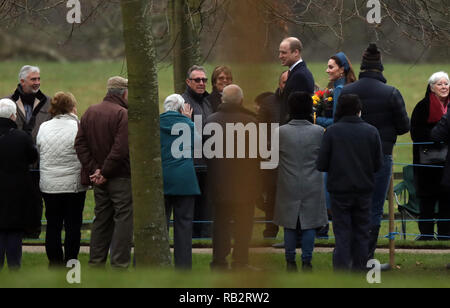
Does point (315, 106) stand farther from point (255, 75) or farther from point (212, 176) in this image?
point (255, 75)

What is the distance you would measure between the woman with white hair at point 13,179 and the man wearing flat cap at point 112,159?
0.60m

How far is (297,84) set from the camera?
32.8 ft

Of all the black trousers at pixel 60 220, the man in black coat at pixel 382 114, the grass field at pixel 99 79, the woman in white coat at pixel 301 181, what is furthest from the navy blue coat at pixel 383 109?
the grass field at pixel 99 79

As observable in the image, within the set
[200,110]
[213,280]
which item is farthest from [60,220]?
[213,280]

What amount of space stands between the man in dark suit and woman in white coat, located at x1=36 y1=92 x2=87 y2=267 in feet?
7.39

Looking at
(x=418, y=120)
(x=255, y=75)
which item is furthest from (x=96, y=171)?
(x=255, y=75)

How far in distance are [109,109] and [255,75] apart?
654 cm

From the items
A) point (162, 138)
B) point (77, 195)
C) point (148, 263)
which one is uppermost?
point (162, 138)

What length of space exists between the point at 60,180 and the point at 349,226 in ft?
9.69

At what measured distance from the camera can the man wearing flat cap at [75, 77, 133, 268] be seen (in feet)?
30.2

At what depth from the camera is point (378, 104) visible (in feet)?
30.6

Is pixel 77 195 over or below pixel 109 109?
below

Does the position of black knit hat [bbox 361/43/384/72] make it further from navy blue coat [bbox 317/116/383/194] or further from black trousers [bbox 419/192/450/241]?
black trousers [bbox 419/192/450/241]

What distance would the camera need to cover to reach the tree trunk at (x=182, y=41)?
13148 mm
